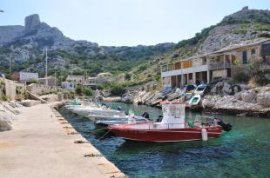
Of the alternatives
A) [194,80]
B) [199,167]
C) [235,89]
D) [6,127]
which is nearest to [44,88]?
[194,80]

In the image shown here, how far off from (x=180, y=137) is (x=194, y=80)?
4840cm

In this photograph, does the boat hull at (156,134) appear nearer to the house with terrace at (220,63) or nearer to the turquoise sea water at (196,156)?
the turquoise sea water at (196,156)

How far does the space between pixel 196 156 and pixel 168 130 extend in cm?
417

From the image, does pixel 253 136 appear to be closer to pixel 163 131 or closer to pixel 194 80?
pixel 163 131

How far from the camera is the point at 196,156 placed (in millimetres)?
20594

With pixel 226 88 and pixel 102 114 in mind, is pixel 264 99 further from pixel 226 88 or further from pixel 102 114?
pixel 102 114

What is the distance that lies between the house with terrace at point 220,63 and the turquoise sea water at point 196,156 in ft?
113

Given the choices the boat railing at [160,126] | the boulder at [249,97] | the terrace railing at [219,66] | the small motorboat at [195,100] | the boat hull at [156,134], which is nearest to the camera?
the boat hull at [156,134]

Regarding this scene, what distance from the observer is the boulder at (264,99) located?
148ft

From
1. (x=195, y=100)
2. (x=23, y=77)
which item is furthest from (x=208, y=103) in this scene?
(x=23, y=77)

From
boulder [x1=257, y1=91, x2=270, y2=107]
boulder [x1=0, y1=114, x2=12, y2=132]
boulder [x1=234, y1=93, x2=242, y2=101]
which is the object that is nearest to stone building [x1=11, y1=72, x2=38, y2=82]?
boulder [x1=234, y1=93, x2=242, y2=101]

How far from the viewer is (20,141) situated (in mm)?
18172

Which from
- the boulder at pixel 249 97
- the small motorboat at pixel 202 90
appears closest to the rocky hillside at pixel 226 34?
the small motorboat at pixel 202 90

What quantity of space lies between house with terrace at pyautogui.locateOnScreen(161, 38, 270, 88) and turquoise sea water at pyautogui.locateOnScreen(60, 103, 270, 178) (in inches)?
1351
